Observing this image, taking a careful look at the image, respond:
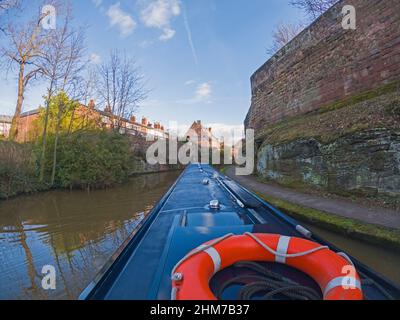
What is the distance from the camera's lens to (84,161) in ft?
33.5

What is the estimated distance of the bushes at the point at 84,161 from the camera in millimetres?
10055

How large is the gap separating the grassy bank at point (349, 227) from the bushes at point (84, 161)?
925 cm

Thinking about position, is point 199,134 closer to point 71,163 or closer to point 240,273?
point 71,163

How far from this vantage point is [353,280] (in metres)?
1.21

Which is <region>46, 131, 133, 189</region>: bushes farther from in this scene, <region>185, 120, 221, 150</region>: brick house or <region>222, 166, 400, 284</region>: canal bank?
<region>185, 120, 221, 150</region>: brick house

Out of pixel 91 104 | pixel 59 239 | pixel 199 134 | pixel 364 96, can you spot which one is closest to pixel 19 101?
pixel 91 104

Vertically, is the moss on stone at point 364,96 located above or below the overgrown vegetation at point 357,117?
above

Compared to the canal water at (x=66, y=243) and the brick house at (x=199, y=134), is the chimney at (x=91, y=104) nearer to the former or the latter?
the canal water at (x=66, y=243)

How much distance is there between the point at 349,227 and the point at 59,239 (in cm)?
545

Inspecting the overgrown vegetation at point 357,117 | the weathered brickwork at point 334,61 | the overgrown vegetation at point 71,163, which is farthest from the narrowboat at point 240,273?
the overgrown vegetation at point 71,163

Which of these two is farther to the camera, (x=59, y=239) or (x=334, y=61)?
(x=334, y=61)

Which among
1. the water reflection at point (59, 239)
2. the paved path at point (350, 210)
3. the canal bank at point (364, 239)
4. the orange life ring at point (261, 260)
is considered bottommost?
the water reflection at point (59, 239)
